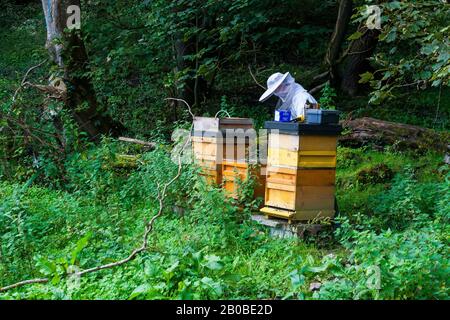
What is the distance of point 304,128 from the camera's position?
5594 mm

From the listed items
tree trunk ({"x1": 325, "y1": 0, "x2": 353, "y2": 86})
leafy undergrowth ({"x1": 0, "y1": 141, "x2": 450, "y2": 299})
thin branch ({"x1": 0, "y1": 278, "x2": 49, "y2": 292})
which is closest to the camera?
leafy undergrowth ({"x1": 0, "y1": 141, "x2": 450, "y2": 299})

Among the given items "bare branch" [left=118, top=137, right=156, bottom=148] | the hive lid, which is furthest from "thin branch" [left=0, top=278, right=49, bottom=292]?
"bare branch" [left=118, top=137, right=156, bottom=148]

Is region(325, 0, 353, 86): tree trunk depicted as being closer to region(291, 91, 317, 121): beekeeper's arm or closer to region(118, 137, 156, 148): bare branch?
region(118, 137, 156, 148): bare branch

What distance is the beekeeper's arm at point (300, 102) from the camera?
19.7ft

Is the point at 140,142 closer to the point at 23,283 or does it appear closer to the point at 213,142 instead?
the point at 213,142

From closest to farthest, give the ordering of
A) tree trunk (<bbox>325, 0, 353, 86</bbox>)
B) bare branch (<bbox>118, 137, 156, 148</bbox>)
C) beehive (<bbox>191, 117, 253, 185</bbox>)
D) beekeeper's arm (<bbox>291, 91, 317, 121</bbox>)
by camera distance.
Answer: beekeeper's arm (<bbox>291, 91, 317, 121</bbox>), beehive (<bbox>191, 117, 253, 185</bbox>), bare branch (<bbox>118, 137, 156, 148</bbox>), tree trunk (<bbox>325, 0, 353, 86</bbox>)

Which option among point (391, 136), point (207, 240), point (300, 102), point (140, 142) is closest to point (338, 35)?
point (391, 136)

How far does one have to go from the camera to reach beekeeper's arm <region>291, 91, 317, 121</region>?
5.99 m

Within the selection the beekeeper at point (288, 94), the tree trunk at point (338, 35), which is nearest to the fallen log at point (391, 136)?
the tree trunk at point (338, 35)

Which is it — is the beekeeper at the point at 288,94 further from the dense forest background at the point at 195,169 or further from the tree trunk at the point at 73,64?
the tree trunk at the point at 73,64

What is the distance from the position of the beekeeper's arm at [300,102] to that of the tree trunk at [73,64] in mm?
4390

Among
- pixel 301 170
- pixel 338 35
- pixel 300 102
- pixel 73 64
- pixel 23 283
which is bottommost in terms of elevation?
pixel 23 283

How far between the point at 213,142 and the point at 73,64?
4.21m
